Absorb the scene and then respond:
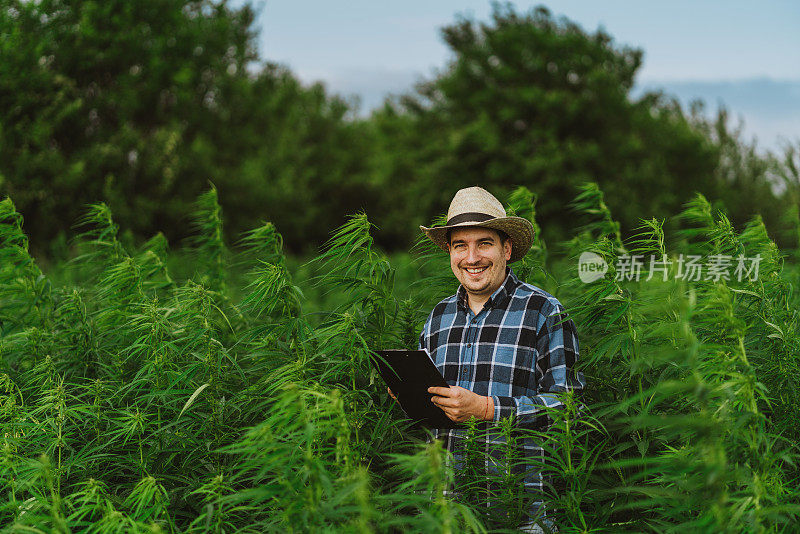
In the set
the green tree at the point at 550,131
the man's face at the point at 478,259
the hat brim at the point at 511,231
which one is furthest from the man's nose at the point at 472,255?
the green tree at the point at 550,131

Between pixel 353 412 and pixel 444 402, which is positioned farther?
pixel 353 412

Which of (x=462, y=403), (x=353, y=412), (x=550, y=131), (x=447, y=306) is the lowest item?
(x=353, y=412)

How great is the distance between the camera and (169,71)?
57.0 feet

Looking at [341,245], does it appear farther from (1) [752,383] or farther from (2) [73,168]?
(2) [73,168]

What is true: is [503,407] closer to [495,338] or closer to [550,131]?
[495,338]

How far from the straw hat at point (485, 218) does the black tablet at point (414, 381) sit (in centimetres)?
65

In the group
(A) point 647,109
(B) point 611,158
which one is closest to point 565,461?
(B) point 611,158

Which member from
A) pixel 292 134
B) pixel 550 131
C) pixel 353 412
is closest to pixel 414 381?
pixel 353 412

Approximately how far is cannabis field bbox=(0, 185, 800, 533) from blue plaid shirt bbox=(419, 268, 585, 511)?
10cm

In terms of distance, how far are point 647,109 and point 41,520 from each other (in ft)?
73.3

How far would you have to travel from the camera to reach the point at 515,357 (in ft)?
9.73

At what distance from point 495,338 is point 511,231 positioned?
56 cm

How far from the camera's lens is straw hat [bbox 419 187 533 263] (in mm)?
3146

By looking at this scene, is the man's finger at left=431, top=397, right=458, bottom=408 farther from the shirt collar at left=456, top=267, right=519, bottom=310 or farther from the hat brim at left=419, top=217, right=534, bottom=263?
the hat brim at left=419, top=217, right=534, bottom=263
